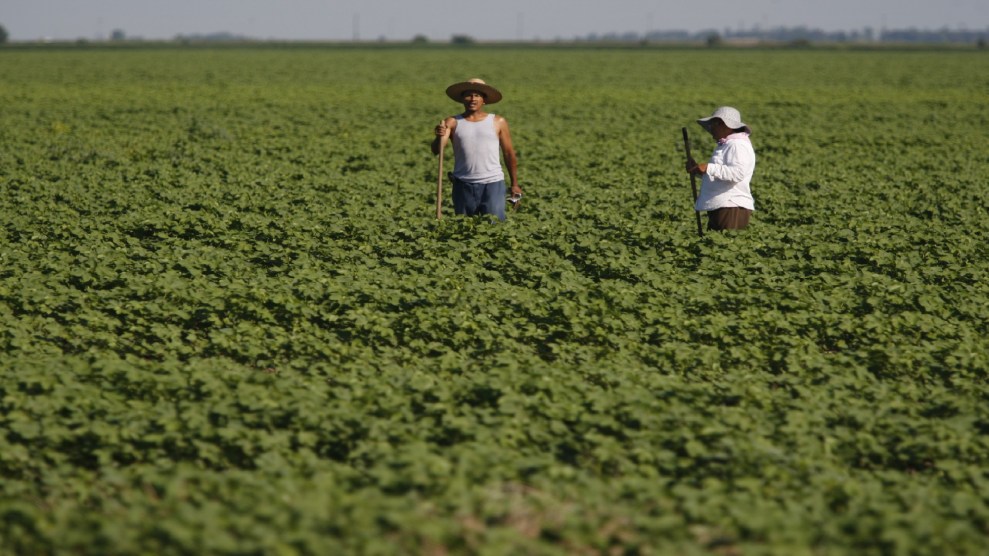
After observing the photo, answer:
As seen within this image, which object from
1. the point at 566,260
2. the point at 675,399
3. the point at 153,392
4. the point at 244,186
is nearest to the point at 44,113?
the point at 244,186

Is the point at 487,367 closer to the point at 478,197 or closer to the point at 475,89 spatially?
the point at 478,197

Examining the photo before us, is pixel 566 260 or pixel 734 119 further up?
pixel 734 119

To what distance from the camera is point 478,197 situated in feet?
34.4

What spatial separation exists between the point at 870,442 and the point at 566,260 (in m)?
4.39

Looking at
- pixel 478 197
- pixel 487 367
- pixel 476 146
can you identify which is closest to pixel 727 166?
pixel 476 146

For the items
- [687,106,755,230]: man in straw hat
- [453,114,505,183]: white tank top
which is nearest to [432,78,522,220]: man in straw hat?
[453,114,505,183]: white tank top

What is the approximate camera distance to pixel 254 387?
625 centimetres

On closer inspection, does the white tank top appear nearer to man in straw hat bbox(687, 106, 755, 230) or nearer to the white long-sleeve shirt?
man in straw hat bbox(687, 106, 755, 230)

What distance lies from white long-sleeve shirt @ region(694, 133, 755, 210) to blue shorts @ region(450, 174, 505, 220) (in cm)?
212

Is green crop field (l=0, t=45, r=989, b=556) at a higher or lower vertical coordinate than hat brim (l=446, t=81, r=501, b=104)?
lower

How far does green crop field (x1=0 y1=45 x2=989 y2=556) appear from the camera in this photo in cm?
465

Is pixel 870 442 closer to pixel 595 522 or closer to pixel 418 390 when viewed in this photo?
pixel 595 522

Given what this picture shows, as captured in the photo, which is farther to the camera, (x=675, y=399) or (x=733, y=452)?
(x=675, y=399)

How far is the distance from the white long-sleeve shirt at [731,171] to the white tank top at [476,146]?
2.08 m
